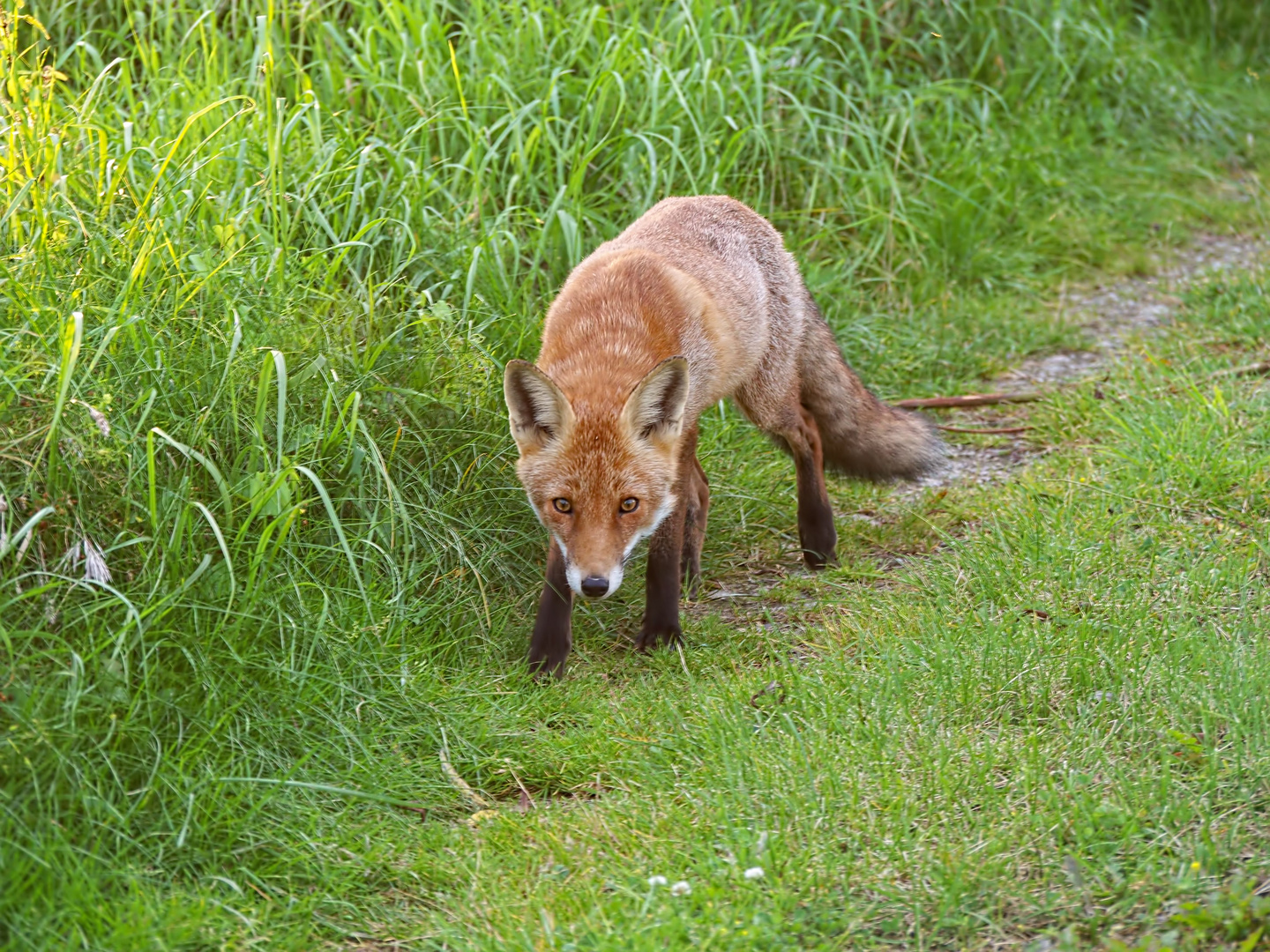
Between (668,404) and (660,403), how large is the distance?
0.10 feet

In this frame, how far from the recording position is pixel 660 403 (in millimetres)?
3723

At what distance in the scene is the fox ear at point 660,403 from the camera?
362cm

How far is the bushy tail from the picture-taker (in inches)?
191

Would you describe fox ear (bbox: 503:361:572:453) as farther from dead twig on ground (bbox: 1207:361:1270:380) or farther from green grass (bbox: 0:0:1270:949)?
dead twig on ground (bbox: 1207:361:1270:380)

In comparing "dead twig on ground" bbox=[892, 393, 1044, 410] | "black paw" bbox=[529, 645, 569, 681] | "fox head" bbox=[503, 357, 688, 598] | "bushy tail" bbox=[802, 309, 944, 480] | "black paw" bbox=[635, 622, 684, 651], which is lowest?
"dead twig on ground" bbox=[892, 393, 1044, 410]

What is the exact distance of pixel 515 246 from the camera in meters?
4.88

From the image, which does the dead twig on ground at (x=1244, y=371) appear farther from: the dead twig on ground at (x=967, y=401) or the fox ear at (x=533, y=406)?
the fox ear at (x=533, y=406)

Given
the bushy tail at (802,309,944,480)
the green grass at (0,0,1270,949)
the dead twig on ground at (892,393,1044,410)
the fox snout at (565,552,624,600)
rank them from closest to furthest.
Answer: the green grass at (0,0,1270,949), the fox snout at (565,552,624,600), the bushy tail at (802,309,944,480), the dead twig on ground at (892,393,1044,410)

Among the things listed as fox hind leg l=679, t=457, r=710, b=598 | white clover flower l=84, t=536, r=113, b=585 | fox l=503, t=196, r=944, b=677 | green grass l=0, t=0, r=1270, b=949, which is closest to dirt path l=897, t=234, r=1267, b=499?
green grass l=0, t=0, r=1270, b=949

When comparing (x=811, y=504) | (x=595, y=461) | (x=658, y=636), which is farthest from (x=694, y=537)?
(x=595, y=461)

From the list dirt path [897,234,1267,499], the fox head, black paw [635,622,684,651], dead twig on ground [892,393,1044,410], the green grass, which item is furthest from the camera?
dead twig on ground [892,393,1044,410]

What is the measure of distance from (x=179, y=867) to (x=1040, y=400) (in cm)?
432

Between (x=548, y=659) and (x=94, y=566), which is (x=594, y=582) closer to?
(x=548, y=659)

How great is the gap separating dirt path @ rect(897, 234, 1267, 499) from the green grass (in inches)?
6.0
